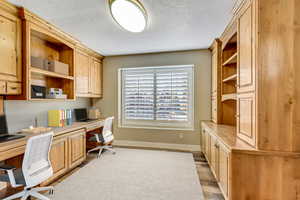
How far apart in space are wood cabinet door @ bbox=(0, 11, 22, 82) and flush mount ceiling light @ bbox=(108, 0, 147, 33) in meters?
1.38

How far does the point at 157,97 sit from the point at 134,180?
223cm

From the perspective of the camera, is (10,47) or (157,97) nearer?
(10,47)

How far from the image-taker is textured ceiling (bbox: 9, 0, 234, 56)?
6.48 feet

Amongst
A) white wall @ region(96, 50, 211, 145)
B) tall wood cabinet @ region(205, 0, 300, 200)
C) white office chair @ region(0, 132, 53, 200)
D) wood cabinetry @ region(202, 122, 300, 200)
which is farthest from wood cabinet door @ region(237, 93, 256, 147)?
white office chair @ region(0, 132, 53, 200)

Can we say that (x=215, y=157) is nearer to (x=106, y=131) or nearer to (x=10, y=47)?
(x=106, y=131)

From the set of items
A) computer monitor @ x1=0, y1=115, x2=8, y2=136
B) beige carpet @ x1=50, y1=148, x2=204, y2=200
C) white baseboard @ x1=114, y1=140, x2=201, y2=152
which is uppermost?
computer monitor @ x1=0, y1=115, x2=8, y2=136

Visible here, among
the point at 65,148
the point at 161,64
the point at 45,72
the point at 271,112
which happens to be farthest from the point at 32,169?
the point at 161,64

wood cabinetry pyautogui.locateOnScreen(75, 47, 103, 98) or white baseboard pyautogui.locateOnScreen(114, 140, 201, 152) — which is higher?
wood cabinetry pyautogui.locateOnScreen(75, 47, 103, 98)

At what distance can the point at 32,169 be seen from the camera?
5.75 ft

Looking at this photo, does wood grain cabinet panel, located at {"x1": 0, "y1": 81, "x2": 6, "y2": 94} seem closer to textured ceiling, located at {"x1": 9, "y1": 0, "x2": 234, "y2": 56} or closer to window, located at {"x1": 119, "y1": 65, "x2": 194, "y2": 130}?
textured ceiling, located at {"x1": 9, "y1": 0, "x2": 234, "y2": 56}

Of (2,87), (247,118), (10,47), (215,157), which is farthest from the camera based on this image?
(215,157)

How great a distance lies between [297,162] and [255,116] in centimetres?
54

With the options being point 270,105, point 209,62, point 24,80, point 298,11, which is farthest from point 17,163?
point 209,62

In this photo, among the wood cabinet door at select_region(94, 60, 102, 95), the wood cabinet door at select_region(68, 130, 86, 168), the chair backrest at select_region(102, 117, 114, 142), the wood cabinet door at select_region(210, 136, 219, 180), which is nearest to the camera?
the wood cabinet door at select_region(210, 136, 219, 180)
